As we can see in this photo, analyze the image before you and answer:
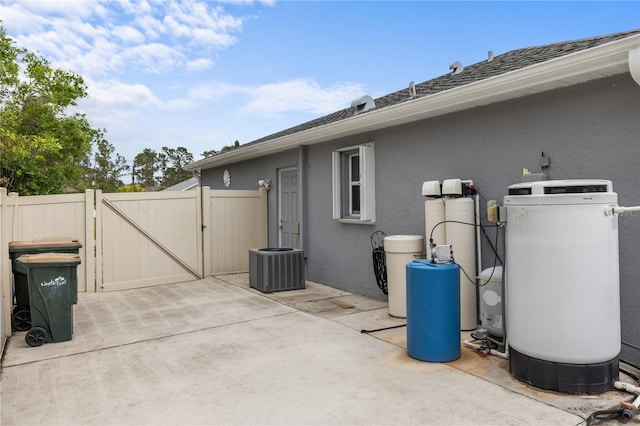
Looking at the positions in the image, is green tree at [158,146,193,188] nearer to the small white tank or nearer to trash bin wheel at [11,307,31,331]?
trash bin wheel at [11,307,31,331]

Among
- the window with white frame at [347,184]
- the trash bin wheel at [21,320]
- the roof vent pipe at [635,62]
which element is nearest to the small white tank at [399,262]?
the window with white frame at [347,184]

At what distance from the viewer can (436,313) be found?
3744 mm

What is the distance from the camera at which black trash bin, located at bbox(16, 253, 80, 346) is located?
4449mm

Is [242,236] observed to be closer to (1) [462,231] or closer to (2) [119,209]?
(2) [119,209]

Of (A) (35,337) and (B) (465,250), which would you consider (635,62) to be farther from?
(A) (35,337)

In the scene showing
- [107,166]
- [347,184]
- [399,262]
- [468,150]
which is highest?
[107,166]

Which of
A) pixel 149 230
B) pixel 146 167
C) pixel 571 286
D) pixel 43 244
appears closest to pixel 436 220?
pixel 571 286

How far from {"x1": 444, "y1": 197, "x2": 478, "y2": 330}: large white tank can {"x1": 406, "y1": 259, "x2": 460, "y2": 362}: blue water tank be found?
100cm

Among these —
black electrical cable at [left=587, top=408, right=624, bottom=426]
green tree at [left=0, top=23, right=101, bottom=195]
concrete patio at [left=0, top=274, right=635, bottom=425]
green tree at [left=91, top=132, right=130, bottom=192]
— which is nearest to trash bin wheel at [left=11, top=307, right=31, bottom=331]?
concrete patio at [left=0, top=274, right=635, bottom=425]

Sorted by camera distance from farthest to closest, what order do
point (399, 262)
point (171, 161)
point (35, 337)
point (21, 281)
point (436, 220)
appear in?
1. point (171, 161)
2. point (399, 262)
3. point (21, 281)
4. point (436, 220)
5. point (35, 337)

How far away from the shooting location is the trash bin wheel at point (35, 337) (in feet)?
14.5

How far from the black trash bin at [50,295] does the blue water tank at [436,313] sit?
3537mm

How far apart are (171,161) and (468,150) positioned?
4715 cm

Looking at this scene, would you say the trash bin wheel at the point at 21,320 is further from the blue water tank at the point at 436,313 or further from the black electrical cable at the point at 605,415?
the black electrical cable at the point at 605,415
